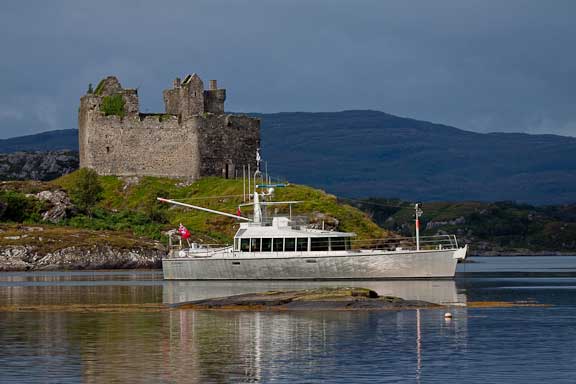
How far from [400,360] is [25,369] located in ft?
32.1

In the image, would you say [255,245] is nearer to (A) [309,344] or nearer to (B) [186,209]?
(B) [186,209]

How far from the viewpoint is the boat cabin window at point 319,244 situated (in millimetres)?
76000

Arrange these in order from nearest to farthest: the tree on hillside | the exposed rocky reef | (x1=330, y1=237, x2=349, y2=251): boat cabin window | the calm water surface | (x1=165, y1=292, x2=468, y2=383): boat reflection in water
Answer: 1. the calm water surface
2. (x1=165, y1=292, x2=468, y2=383): boat reflection in water
3. the exposed rocky reef
4. (x1=330, y1=237, x2=349, y2=251): boat cabin window
5. the tree on hillside

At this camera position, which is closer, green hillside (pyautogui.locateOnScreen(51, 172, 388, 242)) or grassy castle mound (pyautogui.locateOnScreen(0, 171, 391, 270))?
grassy castle mound (pyautogui.locateOnScreen(0, 171, 391, 270))

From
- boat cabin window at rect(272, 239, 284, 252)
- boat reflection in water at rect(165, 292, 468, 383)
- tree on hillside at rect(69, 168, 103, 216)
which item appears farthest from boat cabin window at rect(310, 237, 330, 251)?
tree on hillside at rect(69, 168, 103, 216)

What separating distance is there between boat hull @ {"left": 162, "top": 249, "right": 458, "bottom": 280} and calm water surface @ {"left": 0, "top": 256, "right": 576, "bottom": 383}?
18114mm

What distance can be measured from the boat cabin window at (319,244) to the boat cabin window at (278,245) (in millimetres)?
1816

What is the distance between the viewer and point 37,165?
577 feet

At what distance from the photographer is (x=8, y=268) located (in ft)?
318

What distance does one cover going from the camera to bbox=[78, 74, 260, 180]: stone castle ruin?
116m

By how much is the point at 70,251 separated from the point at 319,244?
90.7ft

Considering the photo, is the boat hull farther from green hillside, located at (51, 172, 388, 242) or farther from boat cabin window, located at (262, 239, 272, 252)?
green hillside, located at (51, 172, 388, 242)

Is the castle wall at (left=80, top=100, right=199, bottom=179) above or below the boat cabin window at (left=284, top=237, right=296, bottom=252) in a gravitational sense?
above

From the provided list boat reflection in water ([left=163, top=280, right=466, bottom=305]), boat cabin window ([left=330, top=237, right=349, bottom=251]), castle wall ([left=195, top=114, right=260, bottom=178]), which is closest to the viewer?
boat reflection in water ([left=163, top=280, right=466, bottom=305])
